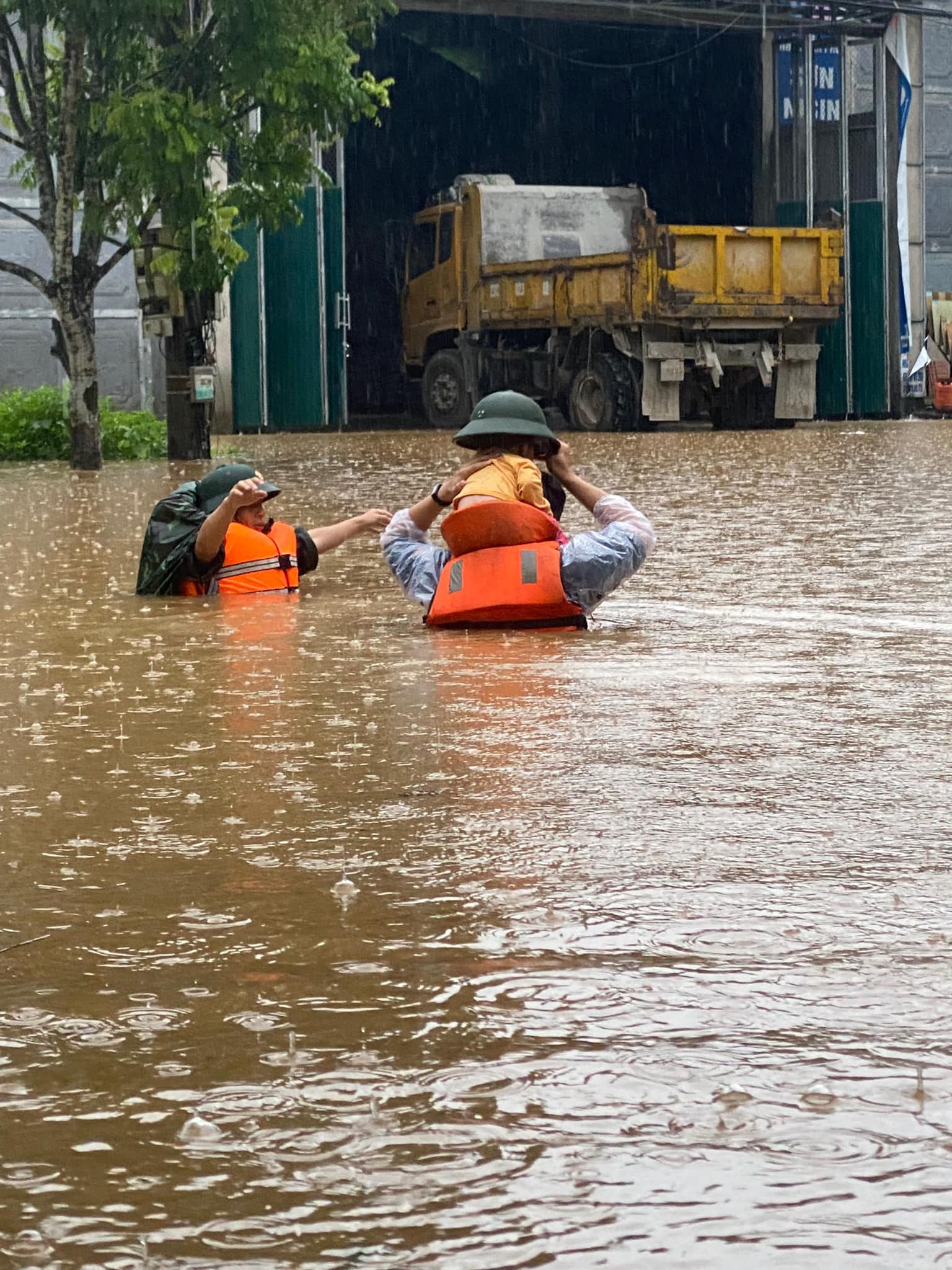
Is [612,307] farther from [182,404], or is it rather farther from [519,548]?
[519,548]

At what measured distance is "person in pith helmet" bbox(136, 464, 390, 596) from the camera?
8469 millimetres

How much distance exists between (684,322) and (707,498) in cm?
1202

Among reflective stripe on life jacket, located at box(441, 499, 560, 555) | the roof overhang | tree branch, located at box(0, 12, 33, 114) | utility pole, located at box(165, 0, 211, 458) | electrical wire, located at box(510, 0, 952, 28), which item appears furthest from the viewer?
electrical wire, located at box(510, 0, 952, 28)

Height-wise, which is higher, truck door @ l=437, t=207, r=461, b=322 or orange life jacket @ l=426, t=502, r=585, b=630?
truck door @ l=437, t=207, r=461, b=322

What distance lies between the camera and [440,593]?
7.37 metres

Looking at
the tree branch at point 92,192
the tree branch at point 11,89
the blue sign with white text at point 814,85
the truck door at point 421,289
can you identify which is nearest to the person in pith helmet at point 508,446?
the tree branch at point 92,192

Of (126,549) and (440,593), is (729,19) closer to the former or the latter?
(126,549)

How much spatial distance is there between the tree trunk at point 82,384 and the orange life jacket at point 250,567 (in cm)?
1062

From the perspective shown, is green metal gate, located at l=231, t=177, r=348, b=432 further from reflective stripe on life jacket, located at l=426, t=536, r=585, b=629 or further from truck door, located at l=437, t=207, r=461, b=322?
reflective stripe on life jacket, located at l=426, t=536, r=585, b=629

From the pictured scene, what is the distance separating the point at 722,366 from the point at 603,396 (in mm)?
1457

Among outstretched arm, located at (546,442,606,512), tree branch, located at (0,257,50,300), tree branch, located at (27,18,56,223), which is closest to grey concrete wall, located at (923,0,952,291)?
tree branch, located at (27,18,56,223)

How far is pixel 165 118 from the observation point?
56.6ft

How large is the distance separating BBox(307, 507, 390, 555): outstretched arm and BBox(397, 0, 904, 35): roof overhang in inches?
805

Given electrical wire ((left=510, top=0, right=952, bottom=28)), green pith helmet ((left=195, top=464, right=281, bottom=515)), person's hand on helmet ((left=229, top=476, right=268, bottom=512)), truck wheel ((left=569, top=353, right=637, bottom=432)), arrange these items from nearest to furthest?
1. person's hand on helmet ((left=229, top=476, right=268, bottom=512))
2. green pith helmet ((left=195, top=464, right=281, bottom=515))
3. truck wheel ((left=569, top=353, right=637, bottom=432))
4. electrical wire ((left=510, top=0, right=952, bottom=28))
